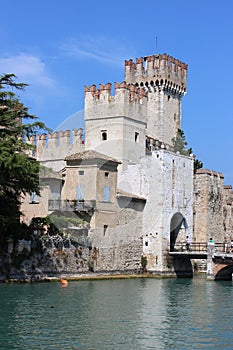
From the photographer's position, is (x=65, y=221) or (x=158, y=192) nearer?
(x=65, y=221)

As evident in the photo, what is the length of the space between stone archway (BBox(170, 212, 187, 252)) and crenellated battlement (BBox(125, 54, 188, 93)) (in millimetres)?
13567

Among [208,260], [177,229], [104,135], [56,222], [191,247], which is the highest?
[104,135]

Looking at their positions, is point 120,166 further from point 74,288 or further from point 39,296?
point 39,296

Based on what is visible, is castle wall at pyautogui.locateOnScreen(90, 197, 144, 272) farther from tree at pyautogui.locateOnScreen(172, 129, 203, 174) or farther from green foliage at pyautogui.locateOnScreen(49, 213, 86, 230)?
tree at pyautogui.locateOnScreen(172, 129, 203, 174)

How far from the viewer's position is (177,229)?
3906cm

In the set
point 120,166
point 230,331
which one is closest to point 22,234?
point 120,166

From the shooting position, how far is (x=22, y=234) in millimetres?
29000

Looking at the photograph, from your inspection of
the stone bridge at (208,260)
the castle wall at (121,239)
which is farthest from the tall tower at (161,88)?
the castle wall at (121,239)

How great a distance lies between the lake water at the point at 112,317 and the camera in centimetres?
1545

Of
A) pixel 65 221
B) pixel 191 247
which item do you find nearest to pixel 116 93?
pixel 191 247

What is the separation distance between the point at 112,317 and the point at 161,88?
32156mm

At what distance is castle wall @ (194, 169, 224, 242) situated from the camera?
4088 cm

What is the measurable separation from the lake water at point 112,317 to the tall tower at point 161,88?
72.0 ft

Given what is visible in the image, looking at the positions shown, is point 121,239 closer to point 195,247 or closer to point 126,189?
point 126,189
